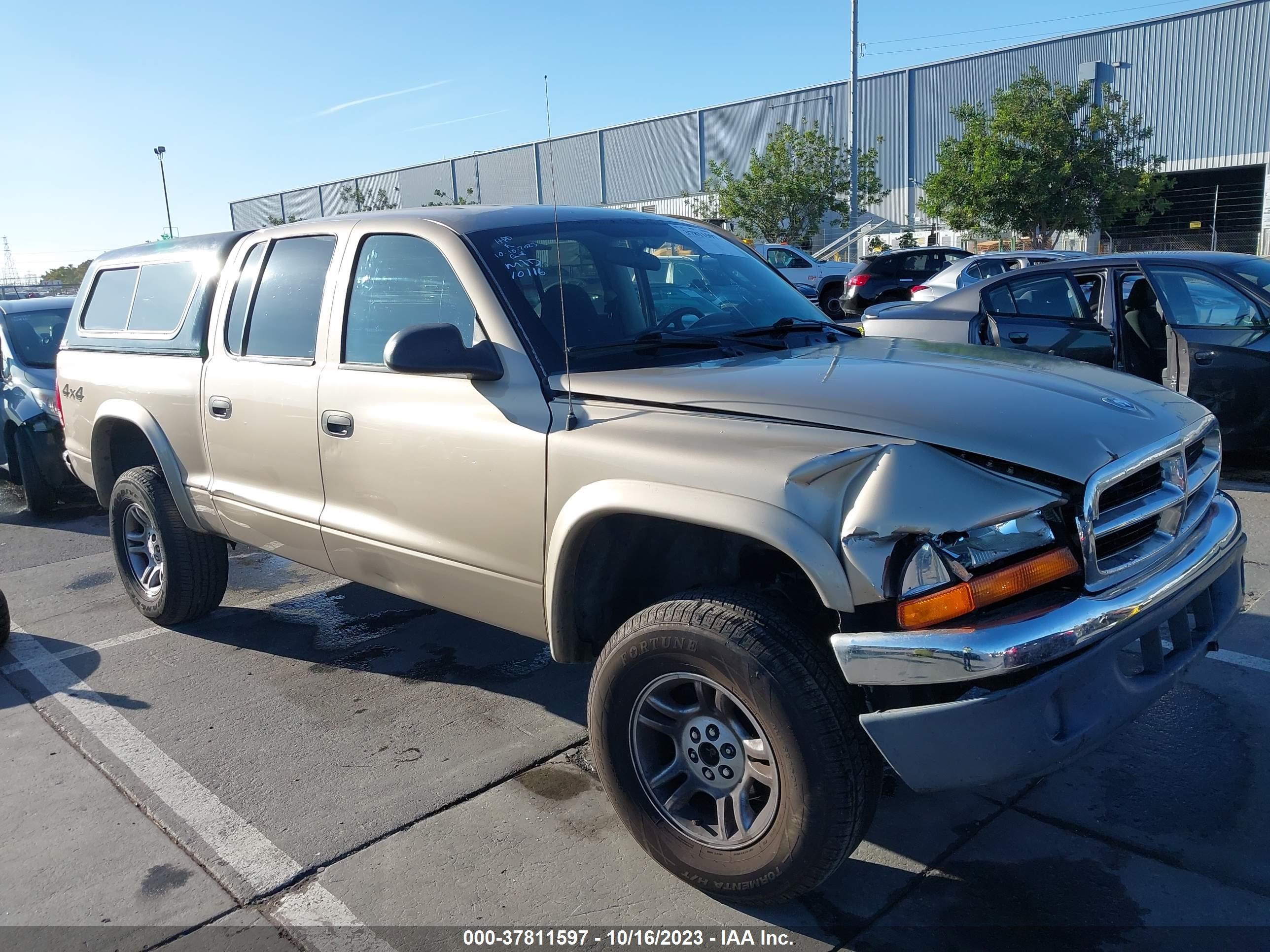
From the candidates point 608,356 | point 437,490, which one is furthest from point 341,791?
point 608,356

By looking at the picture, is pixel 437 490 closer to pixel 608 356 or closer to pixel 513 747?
pixel 608 356

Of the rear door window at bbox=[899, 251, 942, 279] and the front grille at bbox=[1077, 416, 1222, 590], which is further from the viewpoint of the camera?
the rear door window at bbox=[899, 251, 942, 279]

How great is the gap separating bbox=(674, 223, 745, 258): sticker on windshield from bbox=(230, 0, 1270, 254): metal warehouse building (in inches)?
667

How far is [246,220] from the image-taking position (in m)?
70.8

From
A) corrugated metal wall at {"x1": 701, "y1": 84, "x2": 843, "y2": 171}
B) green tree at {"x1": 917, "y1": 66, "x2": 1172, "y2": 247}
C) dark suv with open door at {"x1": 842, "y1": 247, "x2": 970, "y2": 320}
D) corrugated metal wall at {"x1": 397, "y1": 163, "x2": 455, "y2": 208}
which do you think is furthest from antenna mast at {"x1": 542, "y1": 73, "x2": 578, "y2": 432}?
corrugated metal wall at {"x1": 397, "y1": 163, "x2": 455, "y2": 208}

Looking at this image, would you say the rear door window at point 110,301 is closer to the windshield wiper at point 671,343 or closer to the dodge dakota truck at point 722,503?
the dodge dakota truck at point 722,503

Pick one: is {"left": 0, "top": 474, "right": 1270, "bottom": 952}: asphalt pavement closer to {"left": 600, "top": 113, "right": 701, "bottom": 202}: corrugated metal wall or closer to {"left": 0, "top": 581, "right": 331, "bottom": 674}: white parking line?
{"left": 0, "top": 581, "right": 331, "bottom": 674}: white parking line

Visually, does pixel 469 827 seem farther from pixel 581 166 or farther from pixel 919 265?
pixel 581 166

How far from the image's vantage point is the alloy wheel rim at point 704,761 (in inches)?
102

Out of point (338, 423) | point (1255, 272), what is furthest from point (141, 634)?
point (1255, 272)

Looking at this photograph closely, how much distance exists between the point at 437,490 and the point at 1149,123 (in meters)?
34.6

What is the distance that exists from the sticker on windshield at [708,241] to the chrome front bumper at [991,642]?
218cm

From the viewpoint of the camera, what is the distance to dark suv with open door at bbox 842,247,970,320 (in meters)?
19.4

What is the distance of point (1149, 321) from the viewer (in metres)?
7.23
